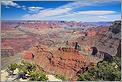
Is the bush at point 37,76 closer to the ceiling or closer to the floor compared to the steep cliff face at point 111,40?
closer to the floor

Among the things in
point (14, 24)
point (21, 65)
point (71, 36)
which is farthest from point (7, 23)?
point (71, 36)

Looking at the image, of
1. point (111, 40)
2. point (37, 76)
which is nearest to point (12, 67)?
point (37, 76)

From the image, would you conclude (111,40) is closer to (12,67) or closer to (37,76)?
(37,76)

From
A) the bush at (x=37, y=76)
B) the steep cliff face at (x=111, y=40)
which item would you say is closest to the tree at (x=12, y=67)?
the bush at (x=37, y=76)

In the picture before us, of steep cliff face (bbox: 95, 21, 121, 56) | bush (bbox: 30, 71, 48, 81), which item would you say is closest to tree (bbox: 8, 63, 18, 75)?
bush (bbox: 30, 71, 48, 81)

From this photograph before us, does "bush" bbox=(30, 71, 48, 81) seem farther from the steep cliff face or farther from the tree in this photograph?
the steep cliff face

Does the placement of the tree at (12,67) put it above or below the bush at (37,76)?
above

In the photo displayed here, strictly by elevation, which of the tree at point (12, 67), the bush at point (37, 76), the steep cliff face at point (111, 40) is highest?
the steep cliff face at point (111, 40)

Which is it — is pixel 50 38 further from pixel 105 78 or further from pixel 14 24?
pixel 105 78

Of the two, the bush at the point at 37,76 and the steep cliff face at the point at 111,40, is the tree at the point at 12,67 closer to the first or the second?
the bush at the point at 37,76
